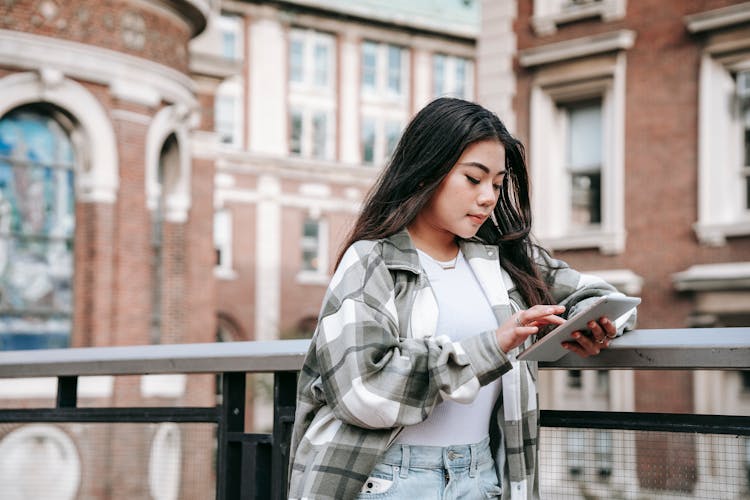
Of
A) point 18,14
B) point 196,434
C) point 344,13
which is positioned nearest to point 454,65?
point 344,13

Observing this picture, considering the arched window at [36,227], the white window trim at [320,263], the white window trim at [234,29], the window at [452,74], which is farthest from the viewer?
the window at [452,74]

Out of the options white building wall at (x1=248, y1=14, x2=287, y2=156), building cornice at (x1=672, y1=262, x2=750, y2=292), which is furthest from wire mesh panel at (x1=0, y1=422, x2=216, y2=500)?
white building wall at (x1=248, y1=14, x2=287, y2=156)

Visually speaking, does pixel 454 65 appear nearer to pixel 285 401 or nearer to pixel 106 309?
pixel 106 309

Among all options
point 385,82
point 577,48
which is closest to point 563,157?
point 577,48

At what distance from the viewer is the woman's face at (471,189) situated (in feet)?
8.26

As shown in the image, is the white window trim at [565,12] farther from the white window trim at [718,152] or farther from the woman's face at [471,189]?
the woman's face at [471,189]

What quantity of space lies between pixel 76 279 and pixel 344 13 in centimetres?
2107

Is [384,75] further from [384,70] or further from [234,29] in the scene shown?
[234,29]

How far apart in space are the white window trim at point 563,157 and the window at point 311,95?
1896 centimetres

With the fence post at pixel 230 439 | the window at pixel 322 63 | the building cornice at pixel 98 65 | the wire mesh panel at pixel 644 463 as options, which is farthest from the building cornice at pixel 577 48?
the window at pixel 322 63

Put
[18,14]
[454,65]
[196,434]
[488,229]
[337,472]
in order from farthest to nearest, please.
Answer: [454,65] → [18,14] → [196,434] → [488,229] → [337,472]

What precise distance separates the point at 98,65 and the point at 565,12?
5739 mm

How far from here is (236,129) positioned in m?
31.8

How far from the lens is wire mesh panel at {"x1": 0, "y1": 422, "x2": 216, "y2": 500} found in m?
3.90
